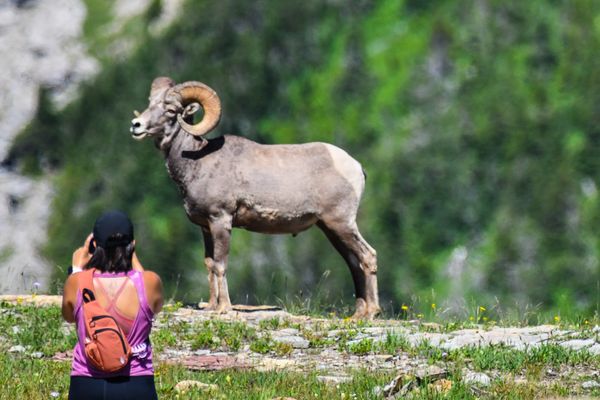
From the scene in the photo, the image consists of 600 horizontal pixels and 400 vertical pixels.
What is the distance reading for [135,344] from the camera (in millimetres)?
7426

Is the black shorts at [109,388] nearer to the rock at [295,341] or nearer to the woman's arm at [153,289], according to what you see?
the woman's arm at [153,289]

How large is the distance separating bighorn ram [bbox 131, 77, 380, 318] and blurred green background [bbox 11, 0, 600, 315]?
1956 cm

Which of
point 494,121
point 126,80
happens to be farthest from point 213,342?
point 494,121

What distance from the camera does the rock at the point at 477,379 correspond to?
33.3 feet

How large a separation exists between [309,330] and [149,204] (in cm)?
2585

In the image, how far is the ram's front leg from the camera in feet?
49.0

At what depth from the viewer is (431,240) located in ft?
135

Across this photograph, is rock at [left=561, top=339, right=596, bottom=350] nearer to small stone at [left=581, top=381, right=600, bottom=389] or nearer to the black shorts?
small stone at [left=581, top=381, right=600, bottom=389]

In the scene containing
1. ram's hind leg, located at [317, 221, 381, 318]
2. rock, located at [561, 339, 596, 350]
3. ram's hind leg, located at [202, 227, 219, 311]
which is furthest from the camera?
ram's hind leg, located at [317, 221, 381, 318]

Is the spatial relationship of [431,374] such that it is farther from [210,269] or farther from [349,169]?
[349,169]

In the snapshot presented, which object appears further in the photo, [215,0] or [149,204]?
[215,0]

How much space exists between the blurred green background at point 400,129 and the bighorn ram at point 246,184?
1956 cm

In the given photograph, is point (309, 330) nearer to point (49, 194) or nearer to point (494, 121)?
point (49, 194)

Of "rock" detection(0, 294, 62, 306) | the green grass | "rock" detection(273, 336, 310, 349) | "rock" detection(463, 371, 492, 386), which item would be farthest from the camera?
"rock" detection(0, 294, 62, 306)
